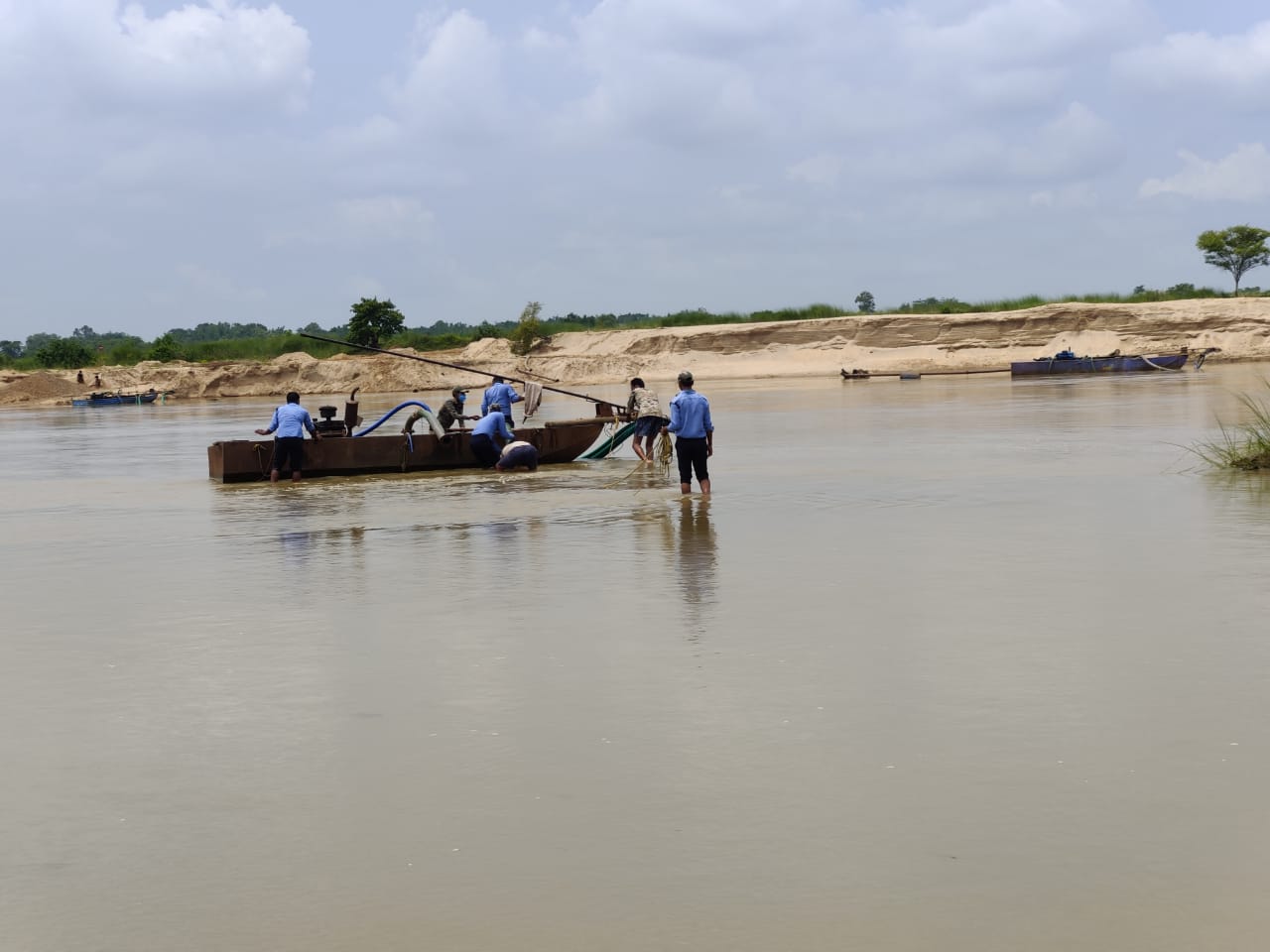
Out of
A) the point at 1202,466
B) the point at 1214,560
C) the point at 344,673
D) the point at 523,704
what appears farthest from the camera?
the point at 1202,466

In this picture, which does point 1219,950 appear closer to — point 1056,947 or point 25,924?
point 1056,947

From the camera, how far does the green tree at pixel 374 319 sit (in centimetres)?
9469

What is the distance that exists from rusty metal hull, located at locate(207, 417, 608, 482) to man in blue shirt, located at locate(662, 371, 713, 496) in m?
5.93

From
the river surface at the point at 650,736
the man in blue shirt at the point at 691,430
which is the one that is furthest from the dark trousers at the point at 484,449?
the river surface at the point at 650,736

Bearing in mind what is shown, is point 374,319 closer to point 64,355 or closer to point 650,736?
point 64,355

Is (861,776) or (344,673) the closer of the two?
(861,776)

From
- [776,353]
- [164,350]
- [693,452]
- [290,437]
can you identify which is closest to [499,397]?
[290,437]

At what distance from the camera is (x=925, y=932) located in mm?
4523

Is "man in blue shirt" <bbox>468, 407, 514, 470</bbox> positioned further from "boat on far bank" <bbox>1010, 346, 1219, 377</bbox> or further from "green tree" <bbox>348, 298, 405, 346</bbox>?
"green tree" <bbox>348, 298, 405, 346</bbox>

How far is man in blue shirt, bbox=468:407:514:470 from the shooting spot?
72.0 ft

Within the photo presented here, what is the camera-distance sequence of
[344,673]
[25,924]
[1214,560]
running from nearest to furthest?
[25,924]
[344,673]
[1214,560]

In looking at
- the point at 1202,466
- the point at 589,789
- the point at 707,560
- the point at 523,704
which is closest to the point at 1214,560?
the point at 707,560

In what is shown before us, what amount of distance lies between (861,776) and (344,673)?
11.0 feet

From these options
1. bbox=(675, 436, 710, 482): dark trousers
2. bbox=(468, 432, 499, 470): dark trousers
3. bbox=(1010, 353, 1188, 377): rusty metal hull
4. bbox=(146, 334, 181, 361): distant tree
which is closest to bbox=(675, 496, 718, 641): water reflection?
bbox=(675, 436, 710, 482): dark trousers
